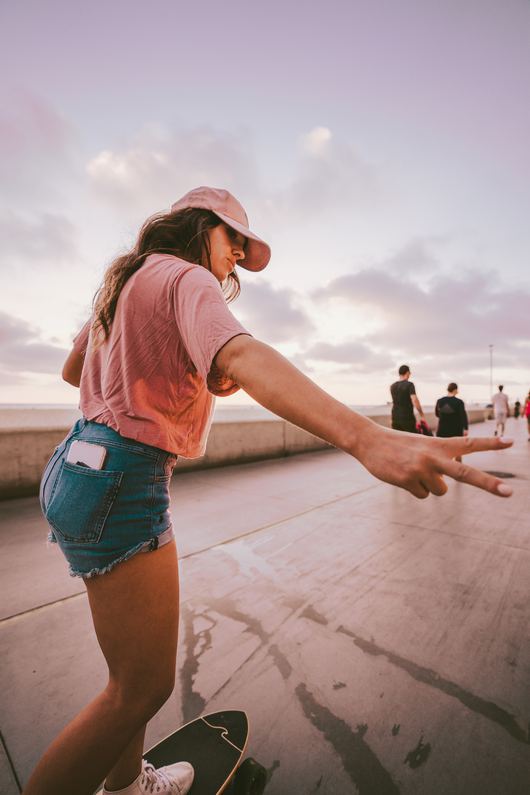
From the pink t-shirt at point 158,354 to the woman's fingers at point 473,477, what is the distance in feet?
1.54

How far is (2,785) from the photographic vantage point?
4.39ft

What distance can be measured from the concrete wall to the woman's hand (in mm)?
3459

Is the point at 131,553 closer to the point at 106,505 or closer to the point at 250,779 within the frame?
the point at 106,505

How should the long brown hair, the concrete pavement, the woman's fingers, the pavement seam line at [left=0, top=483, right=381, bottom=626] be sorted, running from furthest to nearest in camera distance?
the pavement seam line at [left=0, top=483, right=381, bottom=626] → the concrete pavement → the long brown hair → the woman's fingers

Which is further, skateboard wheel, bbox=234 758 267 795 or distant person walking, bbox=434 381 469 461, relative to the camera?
distant person walking, bbox=434 381 469 461

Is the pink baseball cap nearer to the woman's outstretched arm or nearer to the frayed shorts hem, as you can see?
the woman's outstretched arm

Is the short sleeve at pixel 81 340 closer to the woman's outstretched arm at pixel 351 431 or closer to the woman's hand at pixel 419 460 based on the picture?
the woman's outstretched arm at pixel 351 431

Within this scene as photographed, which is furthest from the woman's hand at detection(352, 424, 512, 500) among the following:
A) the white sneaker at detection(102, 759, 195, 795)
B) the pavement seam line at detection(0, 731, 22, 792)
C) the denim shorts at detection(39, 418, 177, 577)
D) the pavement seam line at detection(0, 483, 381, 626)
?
the pavement seam line at detection(0, 483, 381, 626)

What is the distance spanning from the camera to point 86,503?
873mm

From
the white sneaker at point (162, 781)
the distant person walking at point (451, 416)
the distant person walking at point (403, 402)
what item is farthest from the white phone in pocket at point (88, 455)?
the distant person walking at point (451, 416)

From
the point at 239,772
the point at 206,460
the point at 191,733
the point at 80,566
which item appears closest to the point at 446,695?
the point at 239,772

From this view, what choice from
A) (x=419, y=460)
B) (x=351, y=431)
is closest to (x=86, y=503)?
(x=351, y=431)

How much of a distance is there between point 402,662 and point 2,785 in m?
1.82

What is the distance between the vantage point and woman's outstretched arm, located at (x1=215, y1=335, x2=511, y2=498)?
66 cm
